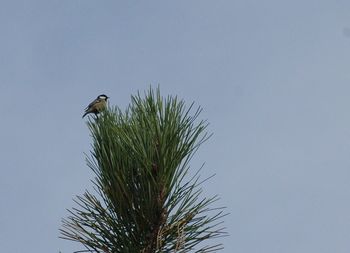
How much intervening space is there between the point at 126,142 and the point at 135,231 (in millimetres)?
545

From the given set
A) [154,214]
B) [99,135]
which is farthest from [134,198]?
[99,135]

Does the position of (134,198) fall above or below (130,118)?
below

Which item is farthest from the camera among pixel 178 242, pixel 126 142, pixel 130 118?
pixel 130 118

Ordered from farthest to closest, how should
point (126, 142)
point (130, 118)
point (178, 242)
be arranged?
point (130, 118) → point (126, 142) → point (178, 242)

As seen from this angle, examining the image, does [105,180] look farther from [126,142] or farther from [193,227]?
[193,227]

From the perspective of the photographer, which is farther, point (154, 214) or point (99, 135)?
point (99, 135)

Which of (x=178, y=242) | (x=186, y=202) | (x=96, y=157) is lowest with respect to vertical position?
(x=178, y=242)

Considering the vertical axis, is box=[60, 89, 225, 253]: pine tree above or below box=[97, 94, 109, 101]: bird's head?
below

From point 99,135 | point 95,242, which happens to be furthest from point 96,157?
point 95,242

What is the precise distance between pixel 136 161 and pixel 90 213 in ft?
1.47

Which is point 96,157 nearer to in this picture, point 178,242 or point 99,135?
point 99,135

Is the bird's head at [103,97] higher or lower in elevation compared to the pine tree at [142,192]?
higher

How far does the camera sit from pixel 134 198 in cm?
526

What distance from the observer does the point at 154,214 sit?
528 centimetres
